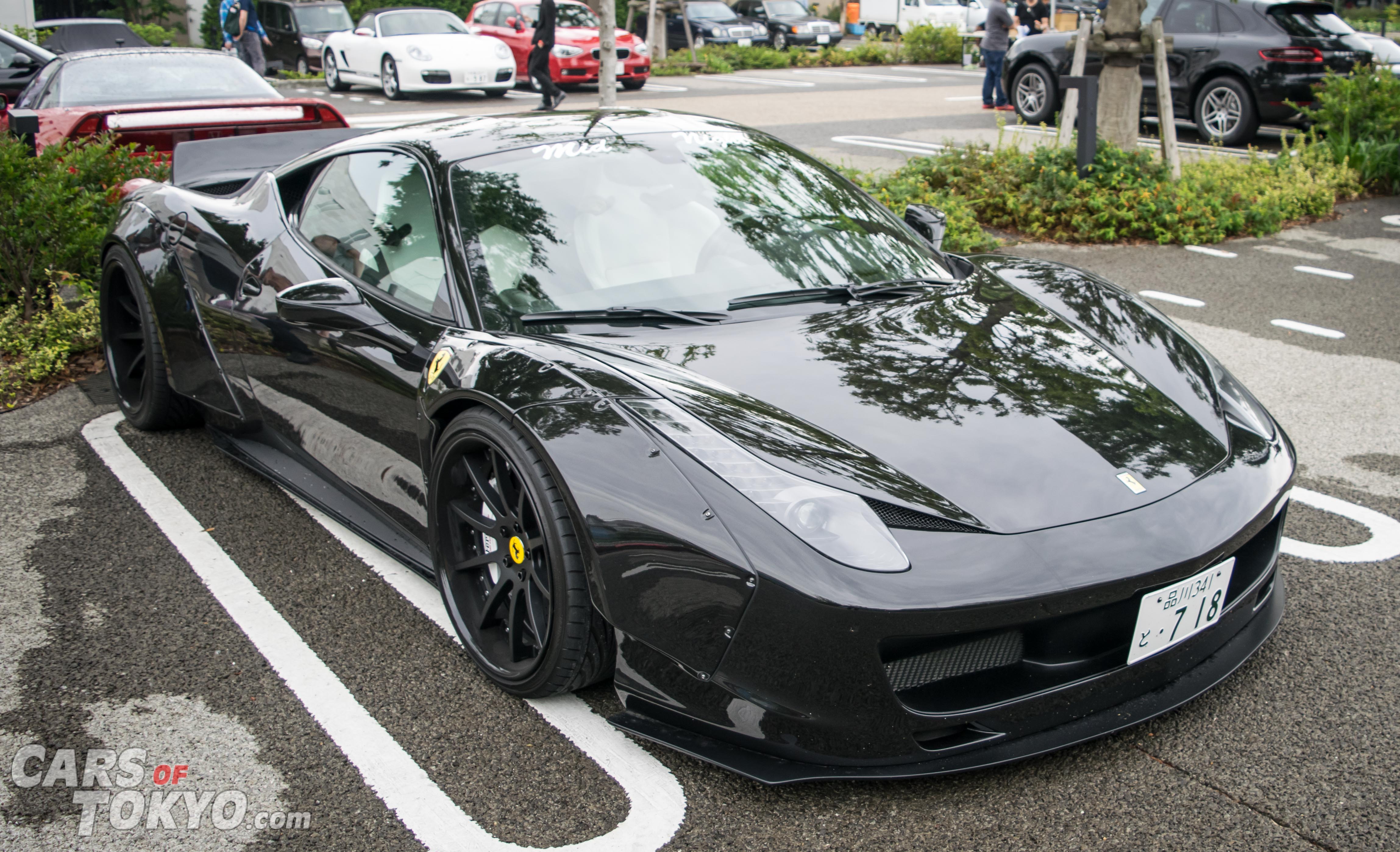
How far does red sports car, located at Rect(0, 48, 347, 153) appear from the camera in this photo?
6434mm

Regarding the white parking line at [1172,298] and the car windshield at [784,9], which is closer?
the white parking line at [1172,298]

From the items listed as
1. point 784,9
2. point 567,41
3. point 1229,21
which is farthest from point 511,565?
point 784,9

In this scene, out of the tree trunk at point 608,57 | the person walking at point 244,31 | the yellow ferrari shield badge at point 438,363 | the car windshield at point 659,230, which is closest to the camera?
the yellow ferrari shield badge at point 438,363

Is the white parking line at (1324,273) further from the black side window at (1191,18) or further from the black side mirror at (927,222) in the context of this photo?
the black side window at (1191,18)

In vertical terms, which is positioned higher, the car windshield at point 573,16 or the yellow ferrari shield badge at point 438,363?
the car windshield at point 573,16

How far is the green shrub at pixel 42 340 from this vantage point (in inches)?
201

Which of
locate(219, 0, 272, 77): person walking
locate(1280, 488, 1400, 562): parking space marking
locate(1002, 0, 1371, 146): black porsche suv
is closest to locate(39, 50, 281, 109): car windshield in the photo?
locate(219, 0, 272, 77): person walking

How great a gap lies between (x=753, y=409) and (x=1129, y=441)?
0.82 metres

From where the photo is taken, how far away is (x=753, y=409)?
2.43 m

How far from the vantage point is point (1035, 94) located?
44.4ft

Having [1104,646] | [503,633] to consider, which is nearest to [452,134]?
[503,633]

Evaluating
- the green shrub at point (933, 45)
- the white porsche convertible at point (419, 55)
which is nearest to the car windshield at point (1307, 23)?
the white porsche convertible at point (419, 55)

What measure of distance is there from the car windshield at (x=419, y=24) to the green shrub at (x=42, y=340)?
1344 centimetres

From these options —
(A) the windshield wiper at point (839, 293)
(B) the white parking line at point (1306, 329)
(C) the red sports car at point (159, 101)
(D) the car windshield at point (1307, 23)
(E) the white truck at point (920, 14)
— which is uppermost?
(E) the white truck at point (920, 14)
